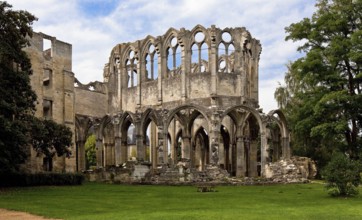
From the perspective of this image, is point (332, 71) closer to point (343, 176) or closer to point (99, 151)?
point (343, 176)

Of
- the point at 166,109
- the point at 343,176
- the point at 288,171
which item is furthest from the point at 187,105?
the point at 343,176

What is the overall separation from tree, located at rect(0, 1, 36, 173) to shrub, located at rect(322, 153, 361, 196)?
15.6m

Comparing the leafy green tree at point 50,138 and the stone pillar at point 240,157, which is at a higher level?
the leafy green tree at point 50,138

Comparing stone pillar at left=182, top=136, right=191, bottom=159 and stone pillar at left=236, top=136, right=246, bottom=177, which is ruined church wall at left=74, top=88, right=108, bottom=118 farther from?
stone pillar at left=236, top=136, right=246, bottom=177

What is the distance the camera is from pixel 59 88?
44594 millimetres

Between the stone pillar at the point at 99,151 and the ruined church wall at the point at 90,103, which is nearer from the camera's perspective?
the stone pillar at the point at 99,151

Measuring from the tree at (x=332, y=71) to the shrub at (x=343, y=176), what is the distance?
12879 mm

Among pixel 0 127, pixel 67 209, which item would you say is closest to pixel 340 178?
pixel 67 209

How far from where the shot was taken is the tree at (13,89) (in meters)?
27.9

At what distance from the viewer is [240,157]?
44.2m

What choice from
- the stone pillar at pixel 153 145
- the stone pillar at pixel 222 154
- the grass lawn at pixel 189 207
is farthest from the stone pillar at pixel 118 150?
the grass lawn at pixel 189 207

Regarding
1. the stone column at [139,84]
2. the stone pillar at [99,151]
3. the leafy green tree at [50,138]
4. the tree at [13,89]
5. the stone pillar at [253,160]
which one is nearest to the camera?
the tree at [13,89]

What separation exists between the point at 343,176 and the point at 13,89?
1776cm

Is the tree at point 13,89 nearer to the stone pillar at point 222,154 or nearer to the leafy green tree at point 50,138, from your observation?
the leafy green tree at point 50,138
